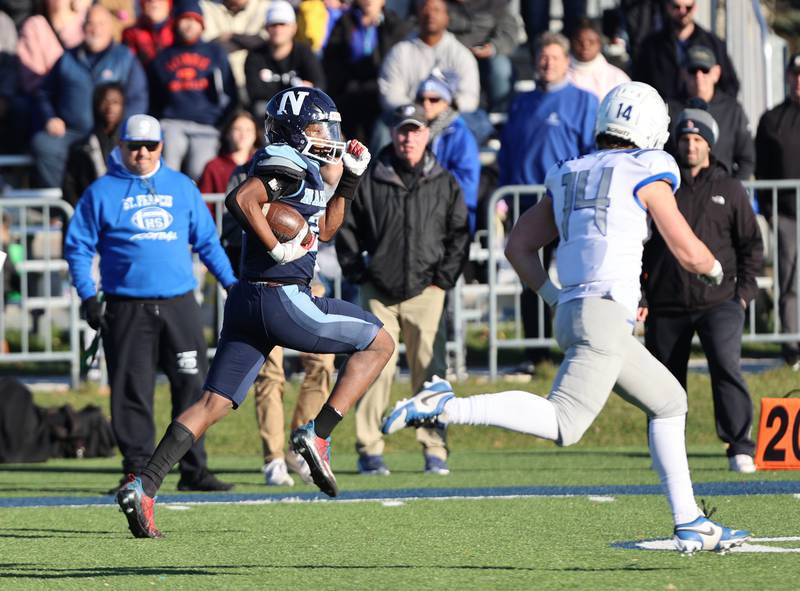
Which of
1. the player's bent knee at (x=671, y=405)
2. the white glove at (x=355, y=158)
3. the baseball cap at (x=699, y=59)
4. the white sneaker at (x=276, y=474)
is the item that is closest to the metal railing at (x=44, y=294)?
the white sneaker at (x=276, y=474)

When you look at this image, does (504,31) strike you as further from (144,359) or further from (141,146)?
(144,359)

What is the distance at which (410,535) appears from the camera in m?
7.98

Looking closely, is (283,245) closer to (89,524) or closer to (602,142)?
(602,142)

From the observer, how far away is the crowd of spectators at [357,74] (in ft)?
43.6

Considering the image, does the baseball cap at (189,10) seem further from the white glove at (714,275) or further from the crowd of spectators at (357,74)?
the white glove at (714,275)

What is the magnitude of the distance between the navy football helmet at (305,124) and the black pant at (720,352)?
12.4 feet

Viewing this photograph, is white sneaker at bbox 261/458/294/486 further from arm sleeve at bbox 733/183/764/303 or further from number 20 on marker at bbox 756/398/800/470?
arm sleeve at bbox 733/183/764/303

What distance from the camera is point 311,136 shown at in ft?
24.0

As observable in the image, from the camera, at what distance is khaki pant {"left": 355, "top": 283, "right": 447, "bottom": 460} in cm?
1123

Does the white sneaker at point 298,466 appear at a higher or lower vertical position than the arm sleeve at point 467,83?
lower

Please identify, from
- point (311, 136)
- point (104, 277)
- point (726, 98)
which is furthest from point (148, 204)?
point (726, 98)

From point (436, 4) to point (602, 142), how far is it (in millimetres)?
7732

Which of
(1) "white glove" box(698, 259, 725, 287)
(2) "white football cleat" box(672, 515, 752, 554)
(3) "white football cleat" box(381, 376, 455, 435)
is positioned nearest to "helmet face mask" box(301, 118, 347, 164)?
(3) "white football cleat" box(381, 376, 455, 435)

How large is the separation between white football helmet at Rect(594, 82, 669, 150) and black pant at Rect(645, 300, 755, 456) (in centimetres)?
376
